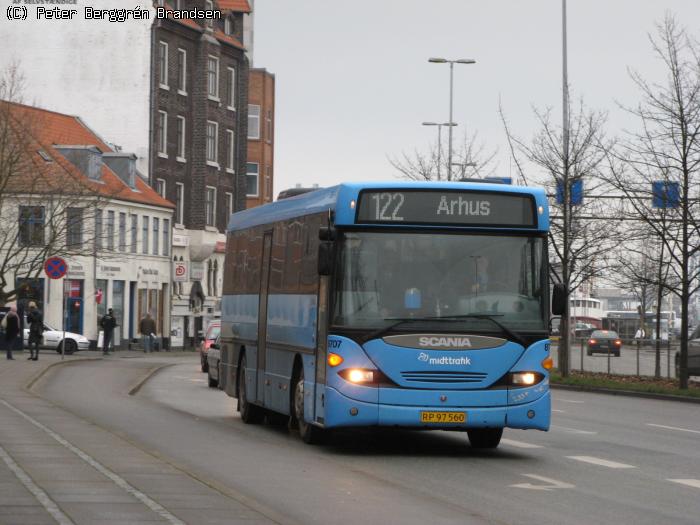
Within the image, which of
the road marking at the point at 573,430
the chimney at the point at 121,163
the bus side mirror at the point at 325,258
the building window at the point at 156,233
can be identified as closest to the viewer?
the bus side mirror at the point at 325,258

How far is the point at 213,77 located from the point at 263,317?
6666 cm

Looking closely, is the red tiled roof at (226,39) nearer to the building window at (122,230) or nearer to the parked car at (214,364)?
the building window at (122,230)

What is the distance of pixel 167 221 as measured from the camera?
3231 inches

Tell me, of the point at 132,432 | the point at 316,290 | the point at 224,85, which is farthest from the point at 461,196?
the point at 224,85

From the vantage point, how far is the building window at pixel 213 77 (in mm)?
86438

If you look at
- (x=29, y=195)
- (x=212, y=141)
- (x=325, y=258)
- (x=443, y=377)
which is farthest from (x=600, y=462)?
(x=212, y=141)

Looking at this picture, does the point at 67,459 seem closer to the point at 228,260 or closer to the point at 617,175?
the point at 228,260

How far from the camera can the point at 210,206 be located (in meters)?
87.2

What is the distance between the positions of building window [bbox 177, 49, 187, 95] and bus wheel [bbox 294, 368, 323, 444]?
214 feet

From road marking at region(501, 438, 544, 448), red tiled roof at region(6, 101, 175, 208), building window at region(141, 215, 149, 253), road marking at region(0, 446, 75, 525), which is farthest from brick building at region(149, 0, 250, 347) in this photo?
road marking at region(0, 446, 75, 525)

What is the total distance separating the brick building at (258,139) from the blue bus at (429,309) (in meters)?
76.7

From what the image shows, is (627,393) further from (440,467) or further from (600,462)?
(440,467)

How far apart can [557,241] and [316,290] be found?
1038 inches

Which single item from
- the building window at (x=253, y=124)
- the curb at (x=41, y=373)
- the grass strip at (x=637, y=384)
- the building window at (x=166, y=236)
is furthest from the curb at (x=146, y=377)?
the building window at (x=253, y=124)
